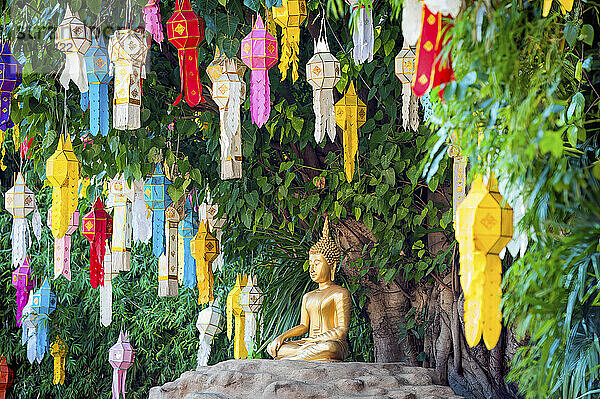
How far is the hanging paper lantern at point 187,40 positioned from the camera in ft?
11.2

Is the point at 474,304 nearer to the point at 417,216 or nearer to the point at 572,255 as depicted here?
the point at 572,255

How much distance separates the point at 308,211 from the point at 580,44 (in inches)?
84.7

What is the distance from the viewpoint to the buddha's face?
411 cm

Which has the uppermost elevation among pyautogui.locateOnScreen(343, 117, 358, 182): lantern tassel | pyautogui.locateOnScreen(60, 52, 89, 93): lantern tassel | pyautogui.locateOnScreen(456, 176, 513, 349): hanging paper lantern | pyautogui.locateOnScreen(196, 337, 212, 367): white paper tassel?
pyautogui.locateOnScreen(60, 52, 89, 93): lantern tassel

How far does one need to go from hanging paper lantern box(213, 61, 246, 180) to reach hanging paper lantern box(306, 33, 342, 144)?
0.31m

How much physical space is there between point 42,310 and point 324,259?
218 centimetres

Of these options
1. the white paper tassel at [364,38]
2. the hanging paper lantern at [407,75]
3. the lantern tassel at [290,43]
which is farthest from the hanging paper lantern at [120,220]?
the white paper tassel at [364,38]

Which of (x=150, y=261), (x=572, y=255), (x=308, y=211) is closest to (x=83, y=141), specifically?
(x=308, y=211)

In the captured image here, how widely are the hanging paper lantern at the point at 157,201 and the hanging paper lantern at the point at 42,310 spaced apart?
1532 mm

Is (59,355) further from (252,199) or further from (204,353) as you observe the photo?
(252,199)

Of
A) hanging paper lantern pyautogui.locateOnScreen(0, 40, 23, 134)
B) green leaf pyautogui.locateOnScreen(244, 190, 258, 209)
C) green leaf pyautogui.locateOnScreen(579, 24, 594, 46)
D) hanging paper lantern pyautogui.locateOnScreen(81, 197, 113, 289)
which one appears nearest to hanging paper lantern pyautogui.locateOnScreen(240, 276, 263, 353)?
green leaf pyautogui.locateOnScreen(244, 190, 258, 209)

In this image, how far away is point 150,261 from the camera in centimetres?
640

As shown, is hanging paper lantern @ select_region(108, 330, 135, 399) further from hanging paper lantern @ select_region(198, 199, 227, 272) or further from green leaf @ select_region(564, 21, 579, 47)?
green leaf @ select_region(564, 21, 579, 47)

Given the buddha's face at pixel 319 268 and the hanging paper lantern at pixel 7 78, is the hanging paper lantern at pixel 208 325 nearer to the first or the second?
the buddha's face at pixel 319 268
